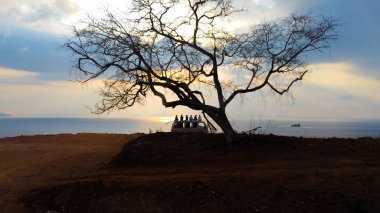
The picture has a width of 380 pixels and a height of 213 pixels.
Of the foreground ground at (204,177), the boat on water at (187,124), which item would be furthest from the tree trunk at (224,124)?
the boat on water at (187,124)

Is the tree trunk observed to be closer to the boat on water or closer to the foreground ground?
the foreground ground

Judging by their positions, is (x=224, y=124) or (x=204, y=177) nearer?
(x=204, y=177)

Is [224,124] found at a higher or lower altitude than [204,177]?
higher

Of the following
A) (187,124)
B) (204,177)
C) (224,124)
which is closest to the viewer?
(204,177)

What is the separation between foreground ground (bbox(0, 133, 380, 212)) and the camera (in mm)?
11953

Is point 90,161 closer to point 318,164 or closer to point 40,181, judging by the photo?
point 40,181

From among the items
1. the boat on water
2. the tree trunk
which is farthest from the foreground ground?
the boat on water

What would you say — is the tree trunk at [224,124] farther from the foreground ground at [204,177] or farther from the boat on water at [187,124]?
the boat on water at [187,124]

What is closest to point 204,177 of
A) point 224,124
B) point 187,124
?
point 224,124

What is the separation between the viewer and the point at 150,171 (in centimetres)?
1462

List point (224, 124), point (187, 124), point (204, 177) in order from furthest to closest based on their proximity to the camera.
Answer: point (187, 124) < point (224, 124) < point (204, 177)

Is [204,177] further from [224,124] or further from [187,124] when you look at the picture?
[187,124]

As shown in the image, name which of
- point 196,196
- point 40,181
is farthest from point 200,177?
point 40,181

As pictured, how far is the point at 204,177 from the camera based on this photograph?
13305mm
